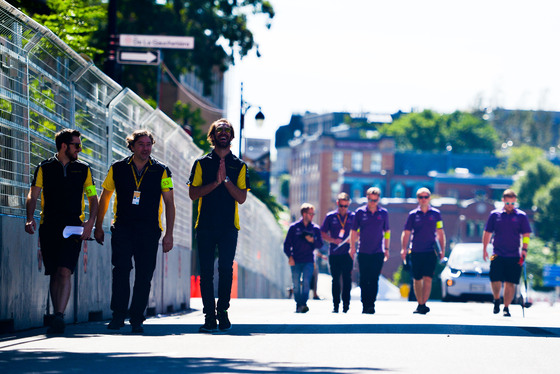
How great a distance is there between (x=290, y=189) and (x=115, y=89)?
161 meters

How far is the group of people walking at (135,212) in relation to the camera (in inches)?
424

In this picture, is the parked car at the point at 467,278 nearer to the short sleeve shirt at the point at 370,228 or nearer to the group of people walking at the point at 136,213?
the short sleeve shirt at the point at 370,228

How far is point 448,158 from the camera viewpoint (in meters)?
150

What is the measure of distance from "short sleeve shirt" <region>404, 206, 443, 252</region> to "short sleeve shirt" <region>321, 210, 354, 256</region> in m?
1.07

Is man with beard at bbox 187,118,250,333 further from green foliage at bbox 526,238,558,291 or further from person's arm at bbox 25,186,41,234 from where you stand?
green foliage at bbox 526,238,558,291

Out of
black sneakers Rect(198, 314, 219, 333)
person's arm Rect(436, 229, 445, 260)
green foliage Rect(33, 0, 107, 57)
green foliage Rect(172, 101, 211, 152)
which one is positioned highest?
green foliage Rect(172, 101, 211, 152)

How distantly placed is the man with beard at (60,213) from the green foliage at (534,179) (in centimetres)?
12516

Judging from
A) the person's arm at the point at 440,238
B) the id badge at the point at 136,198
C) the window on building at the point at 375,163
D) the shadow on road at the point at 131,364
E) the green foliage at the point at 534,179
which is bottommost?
the shadow on road at the point at 131,364

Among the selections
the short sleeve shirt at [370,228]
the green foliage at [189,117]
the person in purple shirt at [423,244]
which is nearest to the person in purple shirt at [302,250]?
the short sleeve shirt at [370,228]

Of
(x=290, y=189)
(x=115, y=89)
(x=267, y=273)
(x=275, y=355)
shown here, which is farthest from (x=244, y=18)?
(x=290, y=189)

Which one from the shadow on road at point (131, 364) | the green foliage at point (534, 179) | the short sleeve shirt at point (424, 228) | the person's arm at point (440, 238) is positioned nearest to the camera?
the shadow on road at point (131, 364)

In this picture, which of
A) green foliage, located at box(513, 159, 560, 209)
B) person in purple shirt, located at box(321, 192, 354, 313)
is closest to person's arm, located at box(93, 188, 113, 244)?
person in purple shirt, located at box(321, 192, 354, 313)

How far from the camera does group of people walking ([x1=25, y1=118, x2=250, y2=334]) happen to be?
1077cm

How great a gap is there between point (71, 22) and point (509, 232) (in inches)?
384
